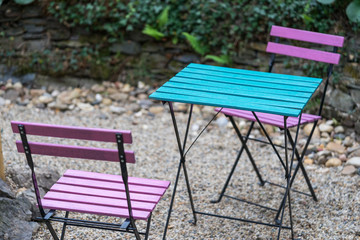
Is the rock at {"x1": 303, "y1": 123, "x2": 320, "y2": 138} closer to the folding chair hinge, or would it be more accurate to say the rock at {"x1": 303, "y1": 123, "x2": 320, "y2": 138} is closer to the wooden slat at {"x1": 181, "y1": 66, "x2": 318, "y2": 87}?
the wooden slat at {"x1": 181, "y1": 66, "x2": 318, "y2": 87}

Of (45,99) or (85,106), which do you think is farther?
(45,99)

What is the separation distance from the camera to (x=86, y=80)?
6637 millimetres

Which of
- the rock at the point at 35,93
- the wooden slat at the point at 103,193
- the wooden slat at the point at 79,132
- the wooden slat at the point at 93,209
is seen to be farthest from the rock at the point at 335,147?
the rock at the point at 35,93

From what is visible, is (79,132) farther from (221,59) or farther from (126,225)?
(221,59)

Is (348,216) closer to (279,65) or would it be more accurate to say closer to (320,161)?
(320,161)

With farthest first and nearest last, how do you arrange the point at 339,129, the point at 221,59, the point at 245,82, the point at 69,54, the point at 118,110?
the point at 69,54 < the point at 118,110 < the point at 221,59 < the point at 339,129 < the point at 245,82

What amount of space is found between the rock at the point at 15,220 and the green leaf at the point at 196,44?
10.5 feet

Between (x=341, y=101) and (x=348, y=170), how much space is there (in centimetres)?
104

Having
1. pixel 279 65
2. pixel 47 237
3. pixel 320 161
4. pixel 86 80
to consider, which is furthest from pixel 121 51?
pixel 47 237

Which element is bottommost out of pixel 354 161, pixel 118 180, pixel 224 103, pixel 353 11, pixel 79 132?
pixel 354 161

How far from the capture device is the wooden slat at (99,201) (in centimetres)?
269

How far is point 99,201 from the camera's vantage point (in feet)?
8.93

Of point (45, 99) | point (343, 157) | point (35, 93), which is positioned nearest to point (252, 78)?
point (343, 157)

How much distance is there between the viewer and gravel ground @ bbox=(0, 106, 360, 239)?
3557 millimetres
